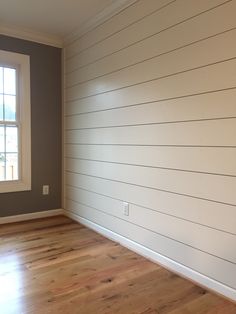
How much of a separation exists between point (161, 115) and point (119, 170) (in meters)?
0.80

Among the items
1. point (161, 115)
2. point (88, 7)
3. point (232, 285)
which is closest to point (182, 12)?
point (161, 115)

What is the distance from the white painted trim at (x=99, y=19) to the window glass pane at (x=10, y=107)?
106cm

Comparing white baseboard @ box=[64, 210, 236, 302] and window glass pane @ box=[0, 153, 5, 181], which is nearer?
white baseboard @ box=[64, 210, 236, 302]

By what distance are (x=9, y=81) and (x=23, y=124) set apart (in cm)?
57

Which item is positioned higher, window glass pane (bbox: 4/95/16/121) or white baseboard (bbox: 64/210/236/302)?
window glass pane (bbox: 4/95/16/121)

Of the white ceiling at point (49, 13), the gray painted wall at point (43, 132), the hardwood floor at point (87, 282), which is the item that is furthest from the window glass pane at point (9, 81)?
the hardwood floor at point (87, 282)

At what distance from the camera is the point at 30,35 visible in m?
3.57

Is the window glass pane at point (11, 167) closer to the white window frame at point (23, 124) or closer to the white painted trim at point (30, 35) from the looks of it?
the white window frame at point (23, 124)

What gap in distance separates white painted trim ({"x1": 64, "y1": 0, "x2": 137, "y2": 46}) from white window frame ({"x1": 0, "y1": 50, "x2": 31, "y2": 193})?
632mm

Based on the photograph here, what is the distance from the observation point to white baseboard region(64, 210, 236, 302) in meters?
1.96

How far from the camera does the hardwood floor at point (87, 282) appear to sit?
1.82m

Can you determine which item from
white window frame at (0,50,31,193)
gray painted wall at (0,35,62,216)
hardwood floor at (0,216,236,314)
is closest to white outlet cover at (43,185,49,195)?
A: gray painted wall at (0,35,62,216)

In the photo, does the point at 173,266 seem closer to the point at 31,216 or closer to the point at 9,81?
the point at 31,216

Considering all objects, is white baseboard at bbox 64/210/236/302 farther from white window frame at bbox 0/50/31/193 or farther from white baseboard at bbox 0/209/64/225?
white window frame at bbox 0/50/31/193
